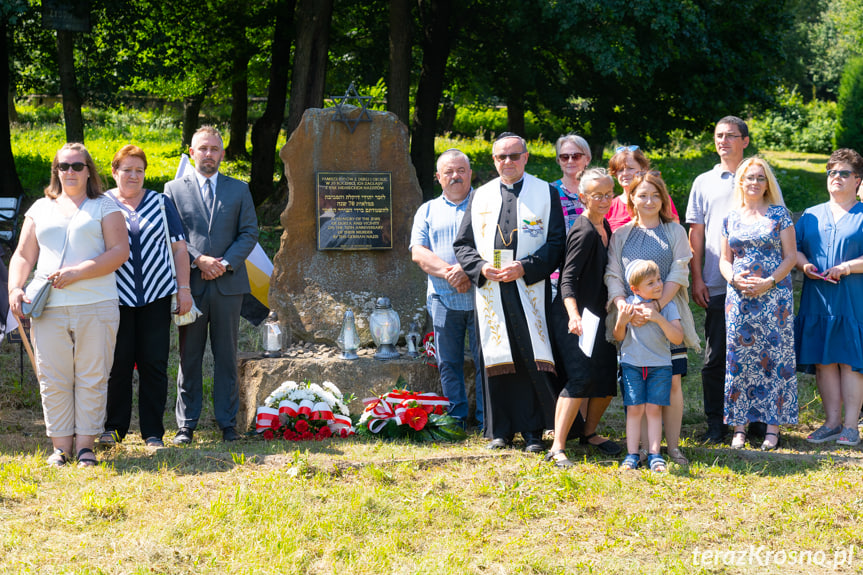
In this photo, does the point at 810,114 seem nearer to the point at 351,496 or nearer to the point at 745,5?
the point at 745,5

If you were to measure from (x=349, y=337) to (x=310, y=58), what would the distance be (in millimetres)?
6281

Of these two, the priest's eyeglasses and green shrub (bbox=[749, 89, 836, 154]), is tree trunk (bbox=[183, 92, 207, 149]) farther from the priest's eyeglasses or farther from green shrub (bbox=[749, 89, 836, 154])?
green shrub (bbox=[749, 89, 836, 154])

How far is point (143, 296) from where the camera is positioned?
213 inches

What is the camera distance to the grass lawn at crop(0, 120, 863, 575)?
12.7 feet

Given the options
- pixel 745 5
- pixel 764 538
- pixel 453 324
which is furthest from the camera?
pixel 745 5

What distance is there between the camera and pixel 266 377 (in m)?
6.35

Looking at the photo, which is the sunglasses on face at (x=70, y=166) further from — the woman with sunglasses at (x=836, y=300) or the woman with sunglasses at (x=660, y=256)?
the woman with sunglasses at (x=836, y=300)

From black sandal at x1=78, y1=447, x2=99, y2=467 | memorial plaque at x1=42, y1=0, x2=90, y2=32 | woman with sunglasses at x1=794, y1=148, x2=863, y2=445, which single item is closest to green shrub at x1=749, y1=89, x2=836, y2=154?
memorial plaque at x1=42, y1=0, x2=90, y2=32

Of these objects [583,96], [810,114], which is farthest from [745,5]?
[810,114]

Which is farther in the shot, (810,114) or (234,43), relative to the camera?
(810,114)

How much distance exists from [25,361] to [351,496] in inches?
188

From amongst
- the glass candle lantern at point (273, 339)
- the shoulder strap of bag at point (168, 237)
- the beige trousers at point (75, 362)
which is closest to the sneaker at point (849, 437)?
the glass candle lantern at point (273, 339)

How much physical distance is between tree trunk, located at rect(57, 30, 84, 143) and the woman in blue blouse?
252 inches

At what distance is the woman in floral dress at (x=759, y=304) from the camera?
550 centimetres
